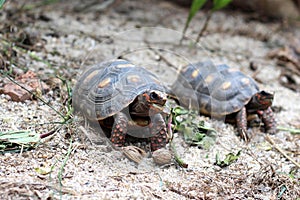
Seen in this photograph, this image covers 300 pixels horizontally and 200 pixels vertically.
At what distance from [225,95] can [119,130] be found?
124 centimetres

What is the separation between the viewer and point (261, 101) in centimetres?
324

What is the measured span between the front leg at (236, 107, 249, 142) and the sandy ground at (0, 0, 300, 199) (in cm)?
8

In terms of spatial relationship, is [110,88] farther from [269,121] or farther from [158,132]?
[269,121]

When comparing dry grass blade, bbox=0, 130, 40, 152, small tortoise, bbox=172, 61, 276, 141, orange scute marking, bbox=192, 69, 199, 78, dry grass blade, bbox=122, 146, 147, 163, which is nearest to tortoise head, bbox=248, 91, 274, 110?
small tortoise, bbox=172, 61, 276, 141

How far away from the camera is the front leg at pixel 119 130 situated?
2.47 metres

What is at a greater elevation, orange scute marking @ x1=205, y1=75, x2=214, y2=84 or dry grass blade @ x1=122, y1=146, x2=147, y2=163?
orange scute marking @ x1=205, y1=75, x2=214, y2=84

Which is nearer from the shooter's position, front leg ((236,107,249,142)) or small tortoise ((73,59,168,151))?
small tortoise ((73,59,168,151))

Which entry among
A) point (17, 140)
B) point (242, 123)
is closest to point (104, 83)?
point (17, 140)

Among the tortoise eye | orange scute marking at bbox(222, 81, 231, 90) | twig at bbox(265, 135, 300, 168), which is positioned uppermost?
the tortoise eye

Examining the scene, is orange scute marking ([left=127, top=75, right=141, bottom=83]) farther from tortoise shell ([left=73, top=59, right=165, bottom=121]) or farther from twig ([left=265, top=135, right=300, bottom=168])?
twig ([left=265, top=135, right=300, bottom=168])

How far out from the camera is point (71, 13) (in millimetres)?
4836

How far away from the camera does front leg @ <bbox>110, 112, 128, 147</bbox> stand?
247cm

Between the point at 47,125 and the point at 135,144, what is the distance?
0.62 m

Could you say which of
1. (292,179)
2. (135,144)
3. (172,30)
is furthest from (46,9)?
(292,179)
